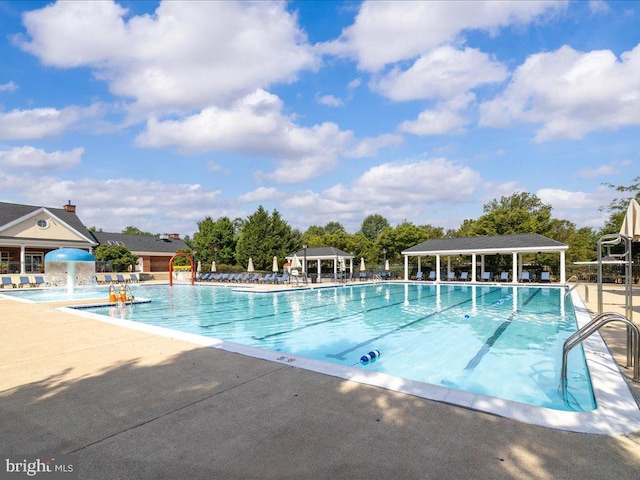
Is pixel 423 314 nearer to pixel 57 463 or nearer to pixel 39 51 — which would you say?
pixel 57 463

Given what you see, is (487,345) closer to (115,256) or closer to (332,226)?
(115,256)

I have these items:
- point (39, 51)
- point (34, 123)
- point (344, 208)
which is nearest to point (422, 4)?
point (39, 51)

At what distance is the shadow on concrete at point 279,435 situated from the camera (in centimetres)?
258

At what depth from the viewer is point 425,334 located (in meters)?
9.49

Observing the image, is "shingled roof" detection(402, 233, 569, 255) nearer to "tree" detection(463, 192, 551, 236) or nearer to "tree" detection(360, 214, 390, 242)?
"tree" detection(463, 192, 551, 236)

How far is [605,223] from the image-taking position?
97.5 feet

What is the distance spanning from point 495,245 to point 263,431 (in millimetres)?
26515

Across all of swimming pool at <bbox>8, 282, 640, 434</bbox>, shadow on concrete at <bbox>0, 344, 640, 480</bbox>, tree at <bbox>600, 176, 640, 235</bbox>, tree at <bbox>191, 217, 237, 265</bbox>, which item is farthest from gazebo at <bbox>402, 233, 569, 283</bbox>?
shadow on concrete at <bbox>0, 344, 640, 480</bbox>

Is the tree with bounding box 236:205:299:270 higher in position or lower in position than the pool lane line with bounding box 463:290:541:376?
higher

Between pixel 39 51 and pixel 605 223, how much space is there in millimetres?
37440

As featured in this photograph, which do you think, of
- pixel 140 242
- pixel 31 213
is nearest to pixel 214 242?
pixel 140 242

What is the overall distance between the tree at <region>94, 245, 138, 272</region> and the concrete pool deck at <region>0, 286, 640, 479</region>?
29659mm

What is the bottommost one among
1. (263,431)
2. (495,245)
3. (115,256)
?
(263,431)

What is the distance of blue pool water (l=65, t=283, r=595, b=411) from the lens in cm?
596
